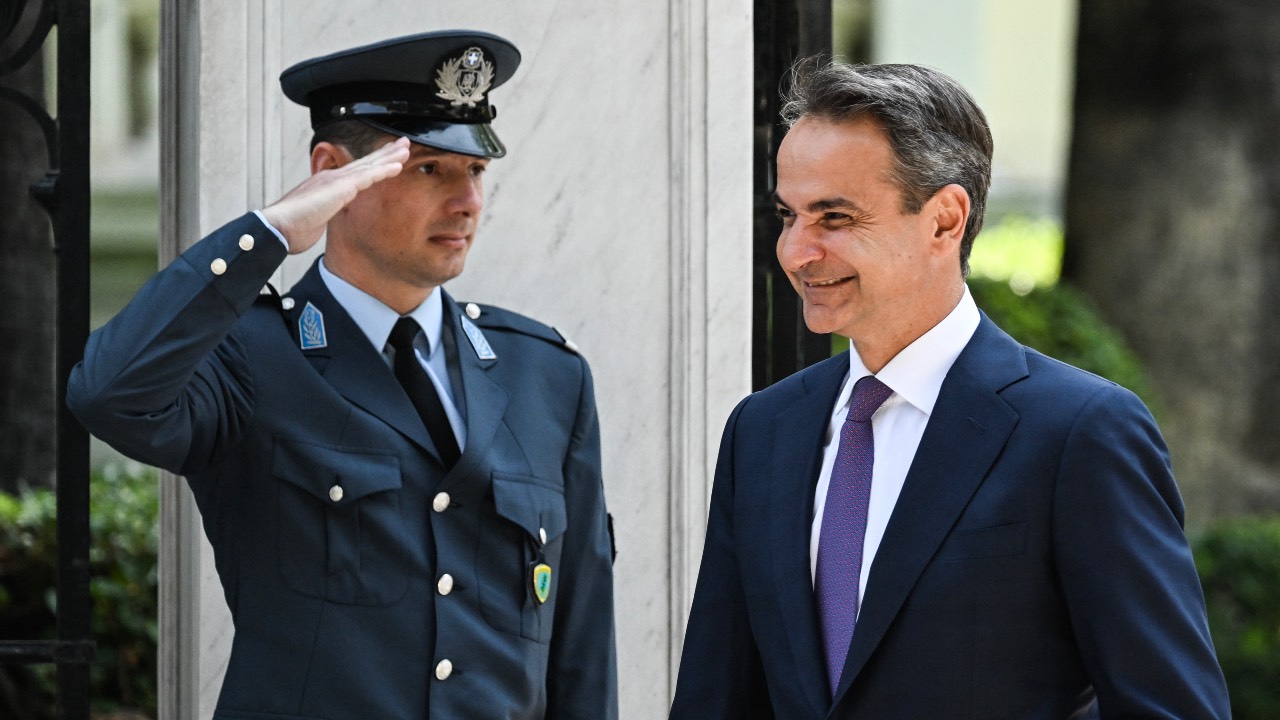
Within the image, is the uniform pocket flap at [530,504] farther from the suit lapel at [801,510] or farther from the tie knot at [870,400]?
the tie knot at [870,400]

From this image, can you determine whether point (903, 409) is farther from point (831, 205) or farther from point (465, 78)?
point (465, 78)

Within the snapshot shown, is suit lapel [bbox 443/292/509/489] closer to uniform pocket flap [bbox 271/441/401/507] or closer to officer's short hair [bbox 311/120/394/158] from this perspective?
uniform pocket flap [bbox 271/441/401/507]

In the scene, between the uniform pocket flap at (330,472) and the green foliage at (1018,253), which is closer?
the uniform pocket flap at (330,472)

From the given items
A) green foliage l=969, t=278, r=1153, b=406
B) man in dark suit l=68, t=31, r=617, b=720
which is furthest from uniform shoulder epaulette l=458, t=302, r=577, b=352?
green foliage l=969, t=278, r=1153, b=406

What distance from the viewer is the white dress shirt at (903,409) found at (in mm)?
2395

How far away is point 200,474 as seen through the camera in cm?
305

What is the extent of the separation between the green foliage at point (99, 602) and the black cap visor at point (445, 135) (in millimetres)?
2395

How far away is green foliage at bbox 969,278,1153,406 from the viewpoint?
23.2ft

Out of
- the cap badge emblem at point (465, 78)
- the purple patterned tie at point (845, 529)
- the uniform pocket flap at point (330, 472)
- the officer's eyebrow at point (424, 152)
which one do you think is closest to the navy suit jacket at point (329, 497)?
the uniform pocket flap at point (330, 472)

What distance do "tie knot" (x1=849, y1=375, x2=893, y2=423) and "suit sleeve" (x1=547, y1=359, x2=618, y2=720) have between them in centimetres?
90

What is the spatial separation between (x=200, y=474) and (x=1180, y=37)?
663cm

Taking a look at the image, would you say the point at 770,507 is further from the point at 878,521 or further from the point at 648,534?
the point at 648,534

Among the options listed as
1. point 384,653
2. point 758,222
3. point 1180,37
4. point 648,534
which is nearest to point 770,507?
point 384,653

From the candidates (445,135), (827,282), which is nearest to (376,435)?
(445,135)
